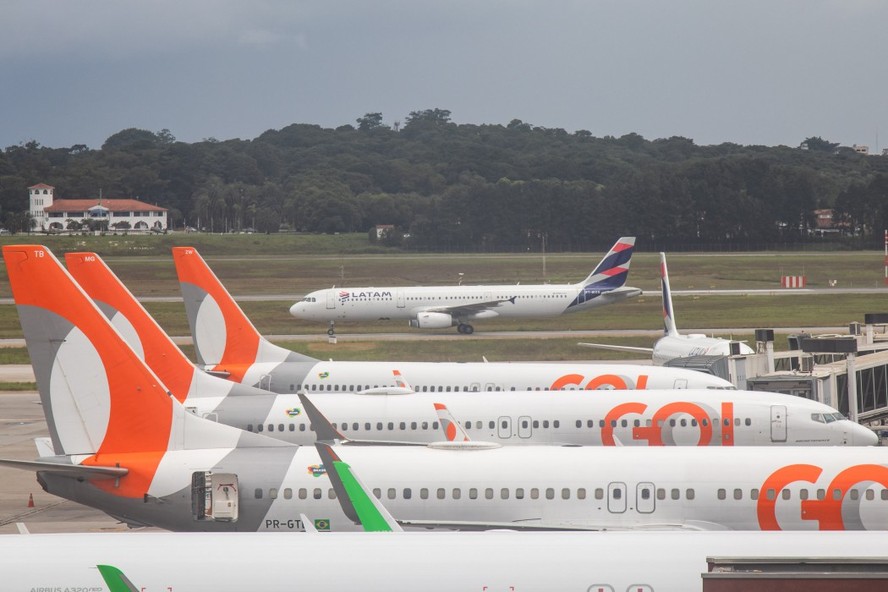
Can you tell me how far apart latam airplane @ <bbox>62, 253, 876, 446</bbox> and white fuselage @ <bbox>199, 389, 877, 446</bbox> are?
24 millimetres

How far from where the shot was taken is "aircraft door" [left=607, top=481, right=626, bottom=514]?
64.2ft

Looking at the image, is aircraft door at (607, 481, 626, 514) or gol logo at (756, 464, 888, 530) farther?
aircraft door at (607, 481, 626, 514)

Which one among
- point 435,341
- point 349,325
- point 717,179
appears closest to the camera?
point 435,341

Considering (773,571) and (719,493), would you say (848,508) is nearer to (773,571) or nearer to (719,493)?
(719,493)

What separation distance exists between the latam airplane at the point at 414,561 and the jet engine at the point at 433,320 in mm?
66448

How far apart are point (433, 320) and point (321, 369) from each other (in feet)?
150

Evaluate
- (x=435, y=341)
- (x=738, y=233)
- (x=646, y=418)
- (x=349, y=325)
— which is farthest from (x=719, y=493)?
(x=738, y=233)

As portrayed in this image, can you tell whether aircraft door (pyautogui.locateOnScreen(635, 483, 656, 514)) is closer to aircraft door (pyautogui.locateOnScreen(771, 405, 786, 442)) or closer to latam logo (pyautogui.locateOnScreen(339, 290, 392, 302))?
aircraft door (pyautogui.locateOnScreen(771, 405, 786, 442))

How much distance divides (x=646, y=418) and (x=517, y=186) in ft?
555

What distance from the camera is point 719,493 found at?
1944cm

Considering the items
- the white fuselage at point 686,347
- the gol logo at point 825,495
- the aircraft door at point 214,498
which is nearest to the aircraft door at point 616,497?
the gol logo at point 825,495

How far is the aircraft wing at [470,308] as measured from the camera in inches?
3221

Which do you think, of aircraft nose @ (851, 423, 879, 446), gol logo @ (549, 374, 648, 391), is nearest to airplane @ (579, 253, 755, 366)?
gol logo @ (549, 374, 648, 391)

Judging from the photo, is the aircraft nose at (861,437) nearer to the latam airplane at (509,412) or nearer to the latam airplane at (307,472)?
the latam airplane at (509,412)
